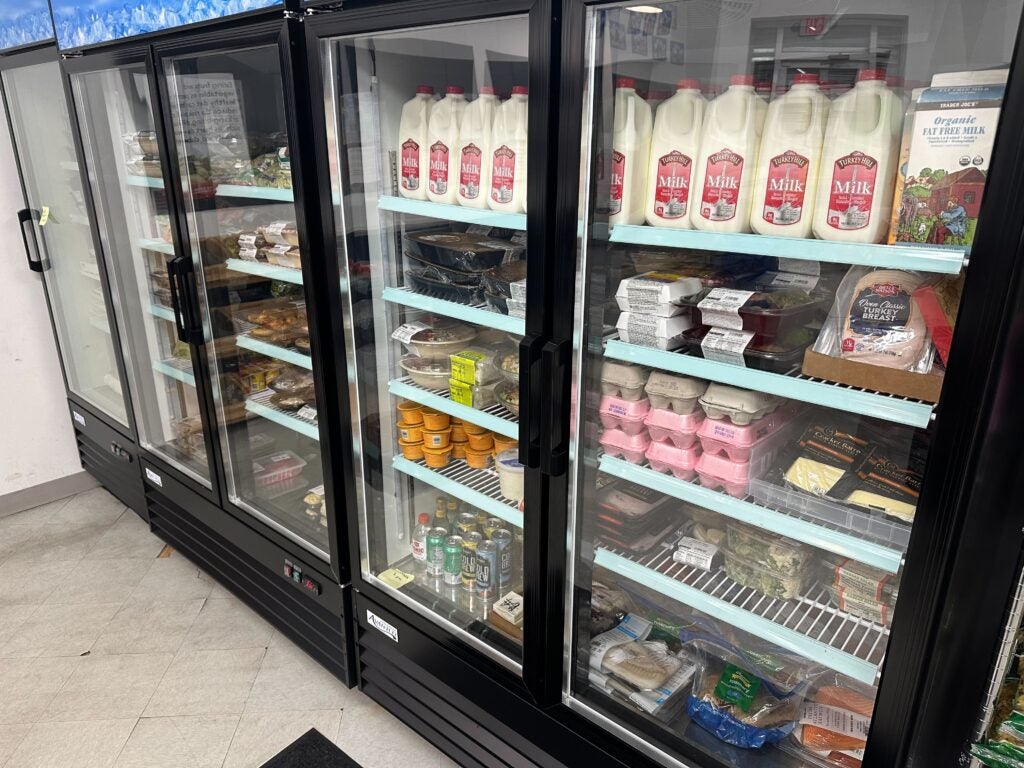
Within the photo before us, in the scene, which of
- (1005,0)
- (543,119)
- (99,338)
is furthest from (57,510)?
(1005,0)

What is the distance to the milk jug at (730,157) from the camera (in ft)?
4.27

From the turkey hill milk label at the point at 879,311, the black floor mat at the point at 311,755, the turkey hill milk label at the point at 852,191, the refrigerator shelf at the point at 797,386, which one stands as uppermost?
the turkey hill milk label at the point at 852,191

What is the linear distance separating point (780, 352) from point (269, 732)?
192 cm

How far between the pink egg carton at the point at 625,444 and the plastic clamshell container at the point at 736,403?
168 mm

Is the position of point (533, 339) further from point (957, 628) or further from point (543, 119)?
point (957, 628)

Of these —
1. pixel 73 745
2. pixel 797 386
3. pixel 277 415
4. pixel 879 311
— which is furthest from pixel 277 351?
pixel 879 311

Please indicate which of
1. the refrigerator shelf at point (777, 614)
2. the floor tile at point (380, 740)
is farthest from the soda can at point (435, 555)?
the refrigerator shelf at point (777, 614)

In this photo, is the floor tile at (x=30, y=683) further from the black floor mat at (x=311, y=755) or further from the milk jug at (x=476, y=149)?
the milk jug at (x=476, y=149)

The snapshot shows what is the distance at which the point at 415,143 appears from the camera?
186 cm

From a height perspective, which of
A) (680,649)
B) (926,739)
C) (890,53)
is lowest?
(680,649)

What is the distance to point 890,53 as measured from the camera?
1.22m

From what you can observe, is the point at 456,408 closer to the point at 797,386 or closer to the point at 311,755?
the point at 797,386

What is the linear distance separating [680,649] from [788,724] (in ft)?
1.10

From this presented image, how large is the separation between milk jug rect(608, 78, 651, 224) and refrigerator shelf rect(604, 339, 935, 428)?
279 millimetres
